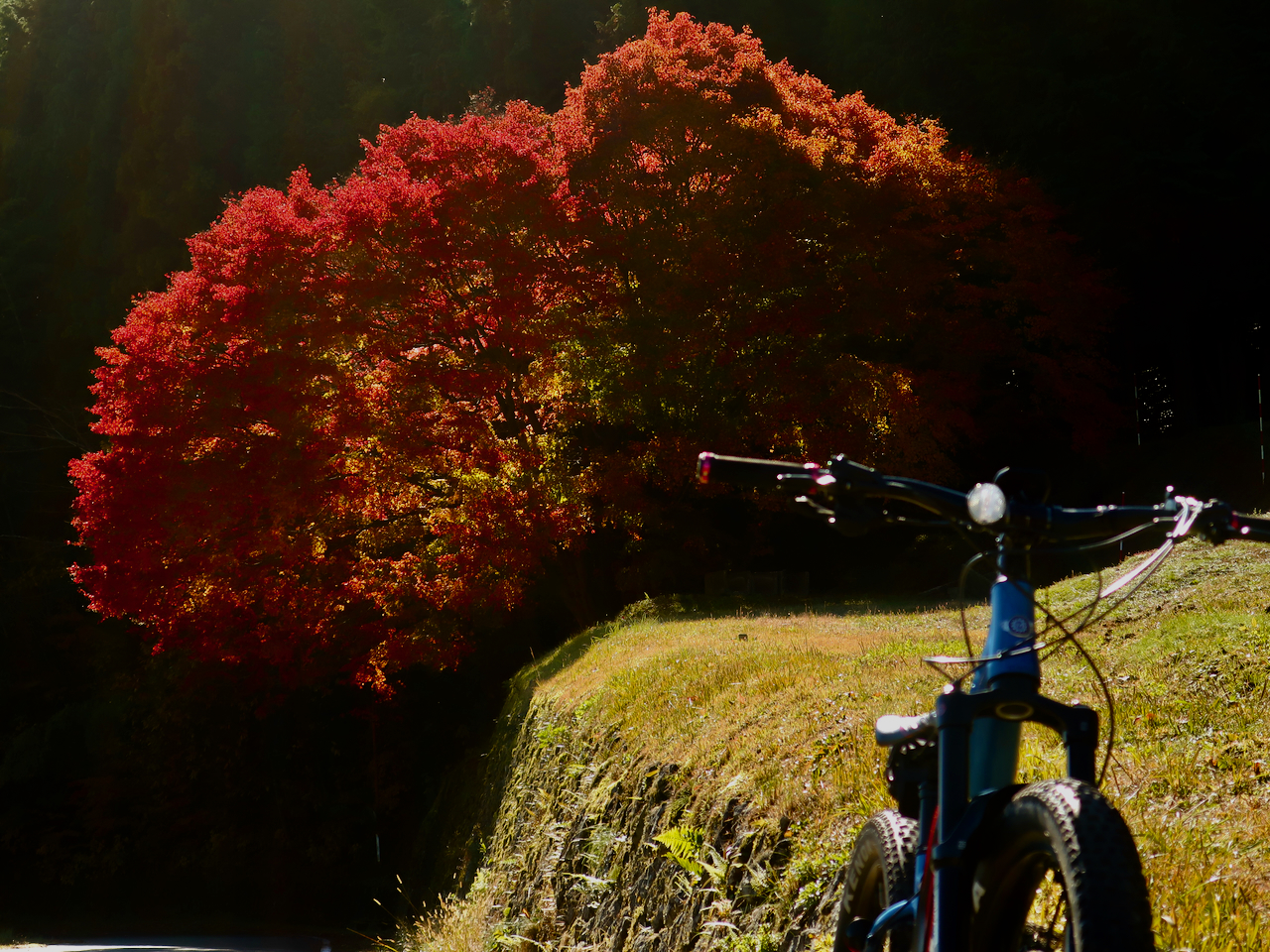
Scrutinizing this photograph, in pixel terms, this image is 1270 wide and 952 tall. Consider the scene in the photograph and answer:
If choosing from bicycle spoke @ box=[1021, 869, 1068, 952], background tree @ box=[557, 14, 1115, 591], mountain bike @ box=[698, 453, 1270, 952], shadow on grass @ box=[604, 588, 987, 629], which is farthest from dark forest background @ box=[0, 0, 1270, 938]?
mountain bike @ box=[698, 453, 1270, 952]

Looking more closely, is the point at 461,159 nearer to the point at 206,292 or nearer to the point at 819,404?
the point at 206,292

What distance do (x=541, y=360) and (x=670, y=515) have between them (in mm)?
3238

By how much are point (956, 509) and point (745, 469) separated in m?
0.42

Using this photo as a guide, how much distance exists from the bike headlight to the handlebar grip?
31 cm

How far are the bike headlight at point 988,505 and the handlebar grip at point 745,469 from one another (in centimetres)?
31

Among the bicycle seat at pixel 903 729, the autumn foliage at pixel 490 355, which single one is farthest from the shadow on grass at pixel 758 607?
the bicycle seat at pixel 903 729

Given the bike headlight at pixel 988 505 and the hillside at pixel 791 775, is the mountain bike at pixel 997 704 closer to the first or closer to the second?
the bike headlight at pixel 988 505

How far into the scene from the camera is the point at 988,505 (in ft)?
6.86

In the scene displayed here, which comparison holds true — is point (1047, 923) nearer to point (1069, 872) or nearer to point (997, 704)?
point (997, 704)

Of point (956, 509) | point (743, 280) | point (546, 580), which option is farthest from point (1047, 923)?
point (546, 580)

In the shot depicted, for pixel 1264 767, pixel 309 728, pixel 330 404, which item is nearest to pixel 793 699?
pixel 1264 767

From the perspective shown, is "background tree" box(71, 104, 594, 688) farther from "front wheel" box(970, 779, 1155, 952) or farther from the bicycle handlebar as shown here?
"front wheel" box(970, 779, 1155, 952)

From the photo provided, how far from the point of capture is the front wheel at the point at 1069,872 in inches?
65.0

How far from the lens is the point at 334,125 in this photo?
33.4 metres
